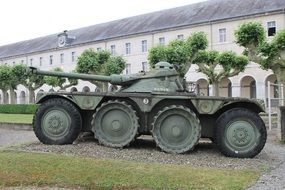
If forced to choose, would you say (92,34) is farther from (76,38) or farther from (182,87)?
(182,87)

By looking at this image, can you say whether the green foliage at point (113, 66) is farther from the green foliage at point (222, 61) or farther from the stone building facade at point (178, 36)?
the green foliage at point (222, 61)

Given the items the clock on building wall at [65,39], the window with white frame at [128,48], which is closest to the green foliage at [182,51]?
the window with white frame at [128,48]

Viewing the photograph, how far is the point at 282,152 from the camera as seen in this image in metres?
13.0

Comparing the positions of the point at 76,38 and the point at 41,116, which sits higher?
the point at 76,38

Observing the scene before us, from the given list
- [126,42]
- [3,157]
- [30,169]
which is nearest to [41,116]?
[3,157]

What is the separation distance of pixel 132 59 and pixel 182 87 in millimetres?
50706

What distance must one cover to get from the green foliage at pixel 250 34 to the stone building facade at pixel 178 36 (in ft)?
49.2

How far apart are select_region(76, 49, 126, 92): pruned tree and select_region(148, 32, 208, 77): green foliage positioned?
9668 millimetres

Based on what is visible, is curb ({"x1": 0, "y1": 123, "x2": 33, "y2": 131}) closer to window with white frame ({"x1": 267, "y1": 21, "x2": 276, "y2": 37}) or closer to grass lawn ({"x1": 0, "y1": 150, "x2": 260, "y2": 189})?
grass lawn ({"x1": 0, "y1": 150, "x2": 260, "y2": 189})

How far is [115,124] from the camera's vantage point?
1152 centimetres

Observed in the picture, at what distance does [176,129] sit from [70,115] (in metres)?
2.79

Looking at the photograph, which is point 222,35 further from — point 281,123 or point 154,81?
point 154,81

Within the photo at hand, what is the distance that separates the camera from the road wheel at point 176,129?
1107 cm

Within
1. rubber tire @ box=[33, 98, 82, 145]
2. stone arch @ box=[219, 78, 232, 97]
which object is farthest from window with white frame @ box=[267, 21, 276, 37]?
rubber tire @ box=[33, 98, 82, 145]
